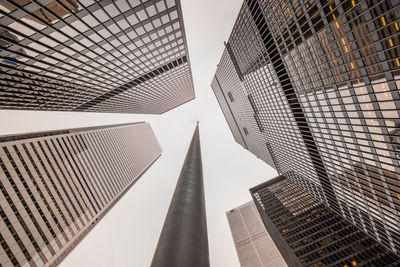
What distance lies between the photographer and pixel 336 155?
39.3 meters

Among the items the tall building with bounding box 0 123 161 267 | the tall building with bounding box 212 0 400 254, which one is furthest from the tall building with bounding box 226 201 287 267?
the tall building with bounding box 212 0 400 254

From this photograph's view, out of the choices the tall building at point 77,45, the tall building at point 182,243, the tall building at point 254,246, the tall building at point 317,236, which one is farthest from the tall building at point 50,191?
the tall building at point 254,246

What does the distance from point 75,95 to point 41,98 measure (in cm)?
751

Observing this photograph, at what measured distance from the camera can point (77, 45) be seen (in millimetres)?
29438

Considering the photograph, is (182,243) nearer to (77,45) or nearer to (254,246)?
(77,45)

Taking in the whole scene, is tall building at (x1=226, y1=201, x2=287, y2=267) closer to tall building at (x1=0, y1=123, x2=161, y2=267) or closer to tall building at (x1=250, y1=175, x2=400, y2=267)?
tall building at (x1=250, y1=175, x2=400, y2=267)

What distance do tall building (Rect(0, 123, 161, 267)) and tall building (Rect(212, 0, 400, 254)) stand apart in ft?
234

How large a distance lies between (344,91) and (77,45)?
4065cm

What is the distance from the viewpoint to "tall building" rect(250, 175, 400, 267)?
63.3 meters

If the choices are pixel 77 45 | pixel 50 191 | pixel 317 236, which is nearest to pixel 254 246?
pixel 317 236

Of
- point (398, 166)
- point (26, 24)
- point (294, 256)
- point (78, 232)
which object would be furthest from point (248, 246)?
point (26, 24)

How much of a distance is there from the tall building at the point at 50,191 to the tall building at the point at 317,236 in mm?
78372

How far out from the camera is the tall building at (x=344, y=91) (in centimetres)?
2194

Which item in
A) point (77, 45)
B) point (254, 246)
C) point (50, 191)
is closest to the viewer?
point (77, 45)
